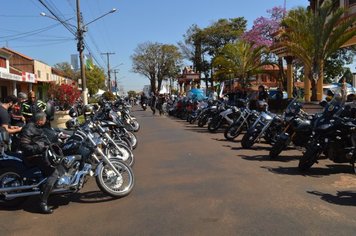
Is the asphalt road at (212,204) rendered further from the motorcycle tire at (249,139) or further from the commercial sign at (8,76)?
the commercial sign at (8,76)

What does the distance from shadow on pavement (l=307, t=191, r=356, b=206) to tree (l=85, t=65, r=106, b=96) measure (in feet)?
256

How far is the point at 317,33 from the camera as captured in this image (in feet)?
59.3

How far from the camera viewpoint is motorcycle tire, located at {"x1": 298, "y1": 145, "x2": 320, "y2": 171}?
8.28 metres

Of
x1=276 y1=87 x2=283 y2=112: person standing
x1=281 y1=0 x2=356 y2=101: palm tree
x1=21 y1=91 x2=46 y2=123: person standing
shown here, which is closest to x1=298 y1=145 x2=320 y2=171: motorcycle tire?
x1=21 y1=91 x2=46 y2=123: person standing

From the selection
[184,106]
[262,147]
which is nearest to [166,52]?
[184,106]

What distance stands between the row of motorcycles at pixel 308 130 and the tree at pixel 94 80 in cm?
7305

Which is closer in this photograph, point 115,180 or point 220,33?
point 115,180

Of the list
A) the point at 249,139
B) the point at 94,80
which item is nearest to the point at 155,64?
the point at 94,80

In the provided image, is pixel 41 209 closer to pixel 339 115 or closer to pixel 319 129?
pixel 319 129

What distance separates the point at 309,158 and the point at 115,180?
146 inches

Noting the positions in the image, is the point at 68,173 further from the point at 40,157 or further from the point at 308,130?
→ the point at 308,130

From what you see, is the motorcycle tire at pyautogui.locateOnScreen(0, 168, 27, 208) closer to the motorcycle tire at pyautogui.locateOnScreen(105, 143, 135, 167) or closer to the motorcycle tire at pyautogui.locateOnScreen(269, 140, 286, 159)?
the motorcycle tire at pyautogui.locateOnScreen(105, 143, 135, 167)

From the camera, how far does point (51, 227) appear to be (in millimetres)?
5609

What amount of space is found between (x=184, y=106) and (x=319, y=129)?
1740cm
